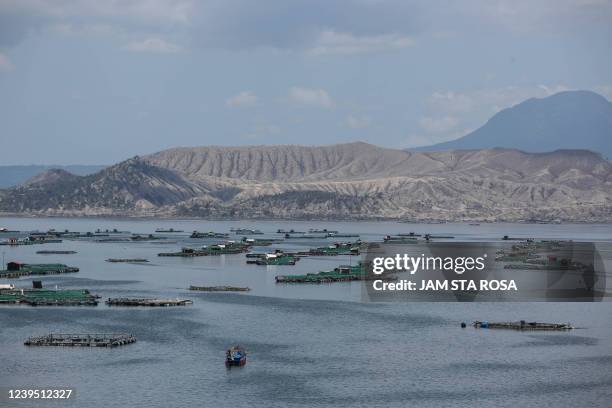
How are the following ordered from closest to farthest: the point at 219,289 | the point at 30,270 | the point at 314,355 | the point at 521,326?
the point at 314,355 → the point at 521,326 → the point at 219,289 → the point at 30,270

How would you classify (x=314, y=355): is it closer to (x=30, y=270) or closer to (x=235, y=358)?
(x=235, y=358)

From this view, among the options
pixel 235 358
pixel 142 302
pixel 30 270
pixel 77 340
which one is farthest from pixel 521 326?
pixel 30 270

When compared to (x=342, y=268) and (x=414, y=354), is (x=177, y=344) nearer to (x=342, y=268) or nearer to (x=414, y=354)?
(x=414, y=354)

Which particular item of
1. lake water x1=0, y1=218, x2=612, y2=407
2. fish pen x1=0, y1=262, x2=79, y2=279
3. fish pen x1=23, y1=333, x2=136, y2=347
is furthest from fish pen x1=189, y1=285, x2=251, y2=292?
fish pen x1=23, y1=333, x2=136, y2=347

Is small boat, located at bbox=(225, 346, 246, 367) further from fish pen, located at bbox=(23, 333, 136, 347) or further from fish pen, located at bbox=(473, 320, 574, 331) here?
fish pen, located at bbox=(473, 320, 574, 331)

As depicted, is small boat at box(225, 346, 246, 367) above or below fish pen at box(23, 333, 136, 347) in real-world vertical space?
below

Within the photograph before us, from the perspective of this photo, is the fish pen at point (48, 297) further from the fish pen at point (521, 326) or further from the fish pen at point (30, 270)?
the fish pen at point (521, 326)

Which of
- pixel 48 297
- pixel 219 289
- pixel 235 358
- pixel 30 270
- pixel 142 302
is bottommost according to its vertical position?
pixel 235 358
